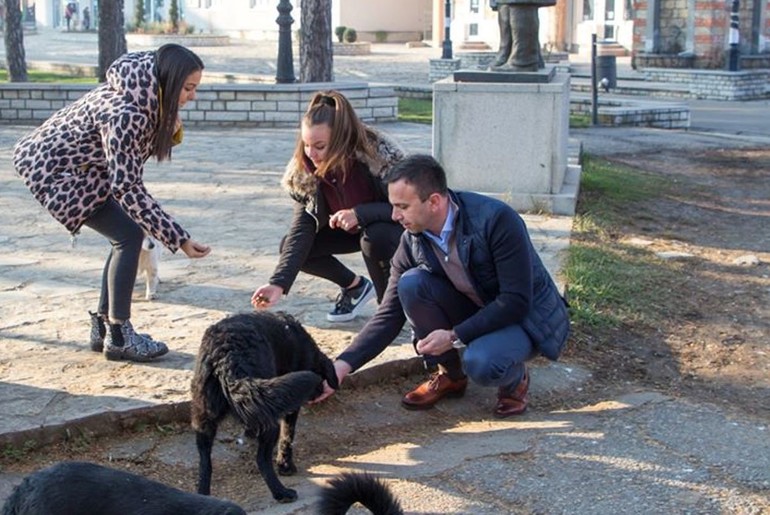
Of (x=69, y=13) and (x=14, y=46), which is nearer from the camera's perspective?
(x=14, y=46)

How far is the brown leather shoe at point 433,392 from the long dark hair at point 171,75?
5.07 feet

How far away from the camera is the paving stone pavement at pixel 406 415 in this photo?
12.9ft

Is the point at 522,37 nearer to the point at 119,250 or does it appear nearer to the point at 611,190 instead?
the point at 611,190

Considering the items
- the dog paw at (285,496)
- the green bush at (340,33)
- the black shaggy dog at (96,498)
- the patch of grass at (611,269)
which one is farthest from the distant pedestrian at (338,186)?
the green bush at (340,33)

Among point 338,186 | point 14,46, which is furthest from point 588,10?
point 338,186

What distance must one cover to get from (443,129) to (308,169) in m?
3.54

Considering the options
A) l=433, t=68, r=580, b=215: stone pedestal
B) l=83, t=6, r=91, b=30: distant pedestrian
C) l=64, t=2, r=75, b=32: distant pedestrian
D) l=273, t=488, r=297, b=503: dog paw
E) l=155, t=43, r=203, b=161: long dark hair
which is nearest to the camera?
l=273, t=488, r=297, b=503: dog paw

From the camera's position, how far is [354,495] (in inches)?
119

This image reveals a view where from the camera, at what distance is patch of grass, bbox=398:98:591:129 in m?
15.6

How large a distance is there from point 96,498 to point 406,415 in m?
2.07

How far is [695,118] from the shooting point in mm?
18281

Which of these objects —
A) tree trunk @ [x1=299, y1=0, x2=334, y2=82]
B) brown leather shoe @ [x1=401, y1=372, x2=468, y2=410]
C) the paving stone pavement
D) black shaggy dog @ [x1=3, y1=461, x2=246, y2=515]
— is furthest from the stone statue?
black shaggy dog @ [x1=3, y1=461, x2=246, y2=515]

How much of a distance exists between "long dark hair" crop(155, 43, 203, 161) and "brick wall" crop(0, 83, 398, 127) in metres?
9.70

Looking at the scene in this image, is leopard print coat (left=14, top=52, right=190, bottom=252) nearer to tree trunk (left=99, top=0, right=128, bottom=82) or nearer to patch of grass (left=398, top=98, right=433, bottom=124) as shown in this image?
patch of grass (left=398, top=98, right=433, bottom=124)
